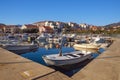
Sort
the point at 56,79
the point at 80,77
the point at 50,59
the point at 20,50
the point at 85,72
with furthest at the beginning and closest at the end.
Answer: the point at 20,50 < the point at 50,59 < the point at 85,72 < the point at 80,77 < the point at 56,79

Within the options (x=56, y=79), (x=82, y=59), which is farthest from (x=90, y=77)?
(x=82, y=59)

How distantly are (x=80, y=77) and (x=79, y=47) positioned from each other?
21579 mm

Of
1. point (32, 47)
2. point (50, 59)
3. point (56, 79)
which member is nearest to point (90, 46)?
point (32, 47)

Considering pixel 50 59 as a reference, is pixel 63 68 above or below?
below

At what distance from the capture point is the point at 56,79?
726 cm

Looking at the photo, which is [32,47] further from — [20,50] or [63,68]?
[63,68]

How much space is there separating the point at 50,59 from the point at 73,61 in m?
2.61

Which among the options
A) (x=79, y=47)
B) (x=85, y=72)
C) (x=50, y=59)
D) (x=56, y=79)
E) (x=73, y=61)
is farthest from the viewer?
(x=79, y=47)

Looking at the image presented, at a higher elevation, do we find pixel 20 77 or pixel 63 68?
pixel 20 77

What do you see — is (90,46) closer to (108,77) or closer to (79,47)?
(79,47)

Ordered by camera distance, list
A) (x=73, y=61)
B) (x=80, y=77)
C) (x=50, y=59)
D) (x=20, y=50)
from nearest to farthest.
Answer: (x=80, y=77)
(x=50, y=59)
(x=73, y=61)
(x=20, y=50)

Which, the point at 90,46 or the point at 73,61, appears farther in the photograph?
the point at 90,46

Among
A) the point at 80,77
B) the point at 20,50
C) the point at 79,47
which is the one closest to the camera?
the point at 80,77

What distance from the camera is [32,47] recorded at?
29.0 meters
